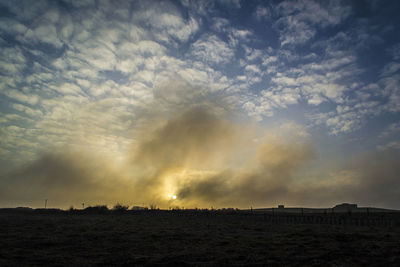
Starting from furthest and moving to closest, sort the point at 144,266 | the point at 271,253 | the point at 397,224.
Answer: the point at 397,224
the point at 271,253
the point at 144,266

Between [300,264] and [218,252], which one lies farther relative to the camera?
[218,252]

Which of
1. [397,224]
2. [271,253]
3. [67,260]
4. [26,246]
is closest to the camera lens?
[67,260]

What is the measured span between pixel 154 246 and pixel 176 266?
6.56m

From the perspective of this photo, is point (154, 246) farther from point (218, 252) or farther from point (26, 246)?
point (26, 246)

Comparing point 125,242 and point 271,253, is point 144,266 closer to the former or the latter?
point 271,253

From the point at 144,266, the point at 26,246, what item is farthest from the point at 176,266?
the point at 26,246

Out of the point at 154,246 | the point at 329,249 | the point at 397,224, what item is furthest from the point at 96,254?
the point at 397,224

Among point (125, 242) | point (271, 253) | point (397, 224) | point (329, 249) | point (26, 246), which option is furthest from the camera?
A: point (397, 224)

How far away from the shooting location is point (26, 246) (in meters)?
18.3

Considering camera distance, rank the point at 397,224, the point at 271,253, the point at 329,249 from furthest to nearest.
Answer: the point at 397,224
the point at 329,249
the point at 271,253

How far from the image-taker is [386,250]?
642 inches

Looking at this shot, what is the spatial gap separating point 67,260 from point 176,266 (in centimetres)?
596

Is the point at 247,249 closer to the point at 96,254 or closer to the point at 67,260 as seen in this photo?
the point at 96,254

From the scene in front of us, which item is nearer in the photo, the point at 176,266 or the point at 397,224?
the point at 176,266
